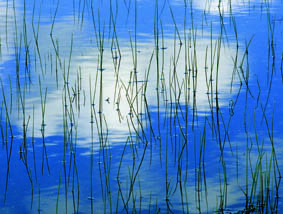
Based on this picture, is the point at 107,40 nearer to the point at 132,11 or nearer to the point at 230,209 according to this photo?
the point at 132,11

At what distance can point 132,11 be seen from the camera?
20.0 feet

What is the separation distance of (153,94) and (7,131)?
967 millimetres

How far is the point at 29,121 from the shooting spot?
3.23m

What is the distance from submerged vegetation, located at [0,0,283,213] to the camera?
243 cm

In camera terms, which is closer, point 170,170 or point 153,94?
point 170,170

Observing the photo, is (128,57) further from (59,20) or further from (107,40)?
(59,20)

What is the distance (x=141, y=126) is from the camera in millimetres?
3170

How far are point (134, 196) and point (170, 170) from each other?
0.31m

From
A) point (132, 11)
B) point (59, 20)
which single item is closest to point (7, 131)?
point (59, 20)

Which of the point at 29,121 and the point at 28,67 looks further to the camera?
the point at 28,67

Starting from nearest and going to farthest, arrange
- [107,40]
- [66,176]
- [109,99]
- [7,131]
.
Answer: [66,176]
[7,131]
[109,99]
[107,40]

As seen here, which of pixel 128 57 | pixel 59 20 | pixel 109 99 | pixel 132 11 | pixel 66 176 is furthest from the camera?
pixel 132 11

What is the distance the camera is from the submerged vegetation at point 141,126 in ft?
7.98

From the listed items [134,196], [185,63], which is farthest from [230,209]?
[185,63]
